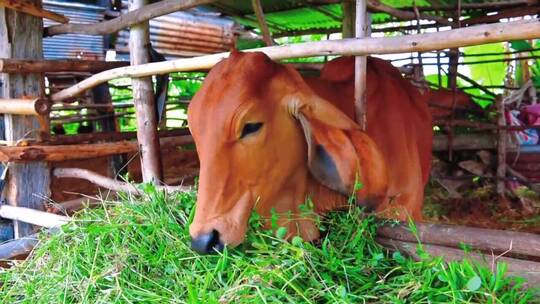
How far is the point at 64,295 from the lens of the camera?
2160mm

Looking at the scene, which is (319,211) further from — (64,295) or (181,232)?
(64,295)

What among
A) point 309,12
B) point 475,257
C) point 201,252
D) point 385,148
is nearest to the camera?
point 475,257

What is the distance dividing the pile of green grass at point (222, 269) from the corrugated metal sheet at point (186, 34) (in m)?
5.79

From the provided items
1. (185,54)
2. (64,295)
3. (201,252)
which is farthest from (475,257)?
(185,54)

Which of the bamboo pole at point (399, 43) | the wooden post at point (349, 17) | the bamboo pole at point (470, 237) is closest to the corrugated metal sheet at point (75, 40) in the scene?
the wooden post at point (349, 17)

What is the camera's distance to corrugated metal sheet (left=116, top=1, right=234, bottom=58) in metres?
7.98

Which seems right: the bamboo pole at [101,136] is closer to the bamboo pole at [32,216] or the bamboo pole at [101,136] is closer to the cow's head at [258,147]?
the bamboo pole at [32,216]

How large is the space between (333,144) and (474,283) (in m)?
0.84

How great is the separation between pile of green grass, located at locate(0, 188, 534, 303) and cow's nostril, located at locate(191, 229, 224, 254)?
4cm

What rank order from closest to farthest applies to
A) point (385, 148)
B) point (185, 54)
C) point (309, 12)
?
1. point (385, 148)
2. point (309, 12)
3. point (185, 54)

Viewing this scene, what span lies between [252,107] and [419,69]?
3.91m

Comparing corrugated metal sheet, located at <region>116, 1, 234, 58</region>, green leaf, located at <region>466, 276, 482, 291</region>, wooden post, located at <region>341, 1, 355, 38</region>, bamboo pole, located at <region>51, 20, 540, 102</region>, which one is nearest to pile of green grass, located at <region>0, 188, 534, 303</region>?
green leaf, located at <region>466, 276, 482, 291</region>

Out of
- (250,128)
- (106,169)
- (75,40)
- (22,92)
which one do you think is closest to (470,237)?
(250,128)

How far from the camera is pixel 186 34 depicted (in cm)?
830
